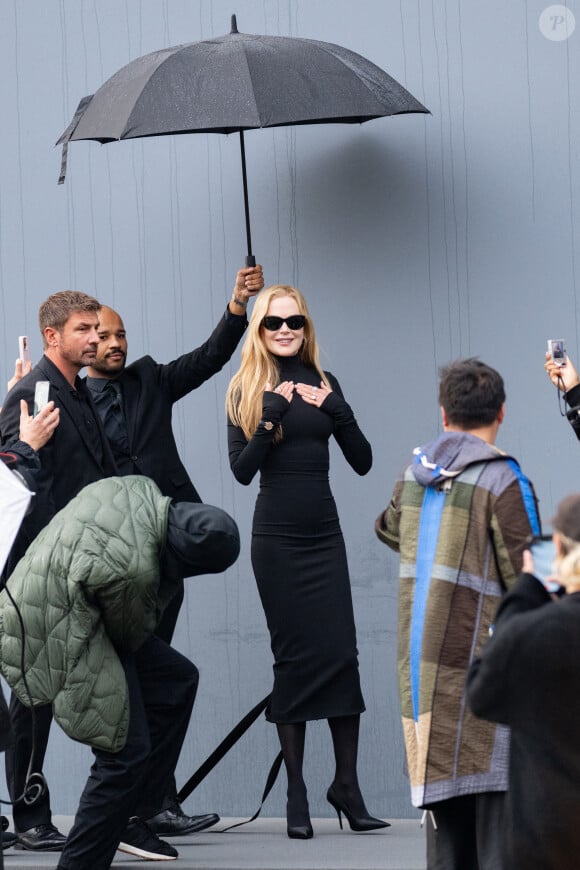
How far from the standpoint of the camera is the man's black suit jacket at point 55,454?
4773 millimetres

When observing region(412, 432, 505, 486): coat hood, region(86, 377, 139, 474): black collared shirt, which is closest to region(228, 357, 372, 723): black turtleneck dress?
region(86, 377, 139, 474): black collared shirt

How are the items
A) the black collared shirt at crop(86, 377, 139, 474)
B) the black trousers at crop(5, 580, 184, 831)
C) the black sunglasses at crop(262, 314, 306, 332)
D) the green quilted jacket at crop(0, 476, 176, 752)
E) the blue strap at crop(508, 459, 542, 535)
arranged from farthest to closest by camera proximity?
the black collared shirt at crop(86, 377, 139, 474)
the black sunglasses at crop(262, 314, 306, 332)
the black trousers at crop(5, 580, 184, 831)
the green quilted jacket at crop(0, 476, 176, 752)
the blue strap at crop(508, 459, 542, 535)

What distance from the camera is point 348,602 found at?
5086 mm

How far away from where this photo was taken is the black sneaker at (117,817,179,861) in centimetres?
476

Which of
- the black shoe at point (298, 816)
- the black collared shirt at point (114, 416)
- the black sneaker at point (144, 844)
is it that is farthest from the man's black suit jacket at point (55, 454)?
the black shoe at point (298, 816)

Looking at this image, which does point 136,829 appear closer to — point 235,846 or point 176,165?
point 235,846

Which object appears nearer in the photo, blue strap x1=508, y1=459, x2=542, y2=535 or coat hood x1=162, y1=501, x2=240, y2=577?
blue strap x1=508, y1=459, x2=542, y2=535

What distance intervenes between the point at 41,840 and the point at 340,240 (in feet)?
8.21

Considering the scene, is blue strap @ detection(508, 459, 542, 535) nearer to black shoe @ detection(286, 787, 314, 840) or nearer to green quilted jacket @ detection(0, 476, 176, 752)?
green quilted jacket @ detection(0, 476, 176, 752)

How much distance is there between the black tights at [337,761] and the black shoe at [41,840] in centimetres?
81

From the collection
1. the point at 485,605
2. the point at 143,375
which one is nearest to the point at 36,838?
the point at 143,375

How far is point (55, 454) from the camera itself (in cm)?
483
